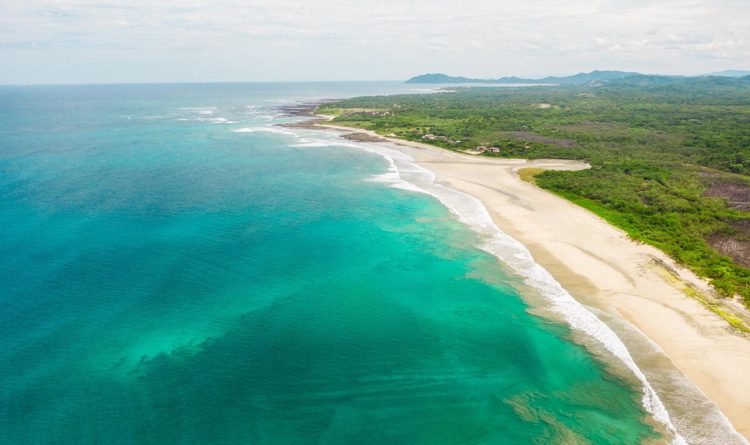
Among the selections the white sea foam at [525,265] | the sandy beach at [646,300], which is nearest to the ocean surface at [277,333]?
the white sea foam at [525,265]

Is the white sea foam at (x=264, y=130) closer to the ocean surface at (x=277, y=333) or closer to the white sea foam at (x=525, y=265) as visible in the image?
the white sea foam at (x=525, y=265)

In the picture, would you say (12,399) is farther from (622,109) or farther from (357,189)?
(622,109)

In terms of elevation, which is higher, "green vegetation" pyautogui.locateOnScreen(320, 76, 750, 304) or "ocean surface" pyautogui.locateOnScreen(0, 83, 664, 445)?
"green vegetation" pyautogui.locateOnScreen(320, 76, 750, 304)

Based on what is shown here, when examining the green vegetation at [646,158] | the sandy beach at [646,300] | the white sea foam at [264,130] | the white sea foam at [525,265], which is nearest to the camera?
the sandy beach at [646,300]

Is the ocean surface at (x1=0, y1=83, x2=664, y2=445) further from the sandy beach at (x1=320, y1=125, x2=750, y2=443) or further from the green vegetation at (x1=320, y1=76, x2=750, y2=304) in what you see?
the green vegetation at (x1=320, y1=76, x2=750, y2=304)

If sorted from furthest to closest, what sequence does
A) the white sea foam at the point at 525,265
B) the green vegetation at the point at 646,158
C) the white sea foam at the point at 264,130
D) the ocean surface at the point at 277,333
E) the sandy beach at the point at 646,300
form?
the white sea foam at the point at 264,130 → the green vegetation at the point at 646,158 → the white sea foam at the point at 525,265 → the sandy beach at the point at 646,300 → the ocean surface at the point at 277,333

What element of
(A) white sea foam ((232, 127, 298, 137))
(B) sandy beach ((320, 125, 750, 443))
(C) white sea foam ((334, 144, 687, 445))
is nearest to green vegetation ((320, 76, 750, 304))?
(B) sandy beach ((320, 125, 750, 443))

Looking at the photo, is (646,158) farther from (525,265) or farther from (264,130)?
(264,130)

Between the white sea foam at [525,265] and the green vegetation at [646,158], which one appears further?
the green vegetation at [646,158]
